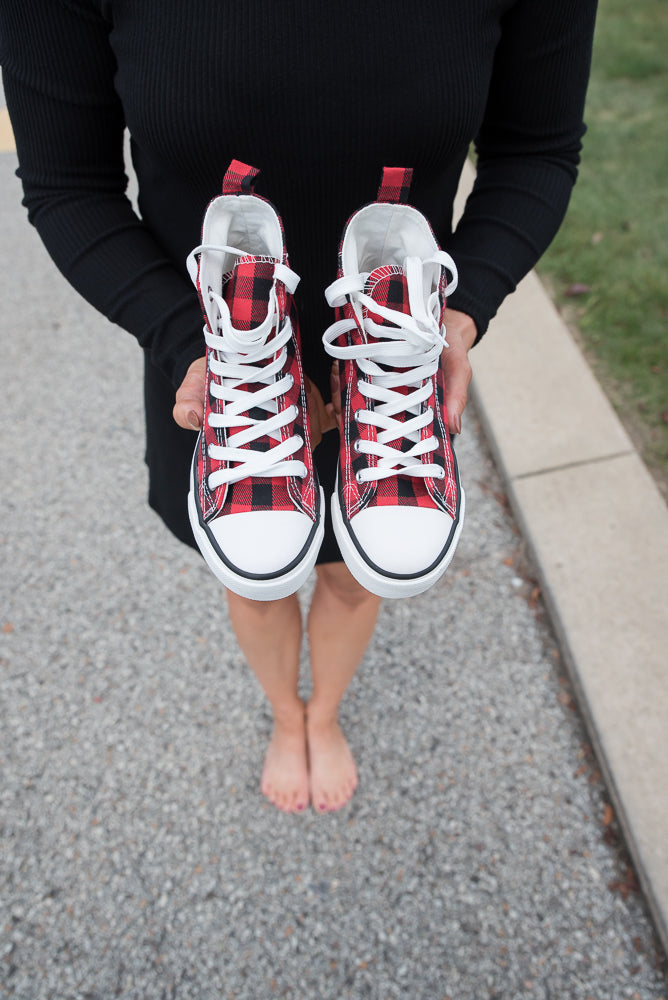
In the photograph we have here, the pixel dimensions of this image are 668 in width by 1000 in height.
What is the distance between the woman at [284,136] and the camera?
958 millimetres

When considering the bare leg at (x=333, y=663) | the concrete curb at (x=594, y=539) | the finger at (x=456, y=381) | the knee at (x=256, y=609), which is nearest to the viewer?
the finger at (x=456, y=381)

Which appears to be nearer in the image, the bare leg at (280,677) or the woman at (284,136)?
the woman at (284,136)

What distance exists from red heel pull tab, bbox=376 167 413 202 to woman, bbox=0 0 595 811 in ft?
0.22

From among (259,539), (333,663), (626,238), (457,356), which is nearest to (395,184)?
(457,356)

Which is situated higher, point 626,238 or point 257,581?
point 257,581

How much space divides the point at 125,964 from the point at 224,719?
643mm

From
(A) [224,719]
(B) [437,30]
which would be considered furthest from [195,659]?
(B) [437,30]

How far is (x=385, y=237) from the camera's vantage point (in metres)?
1.10

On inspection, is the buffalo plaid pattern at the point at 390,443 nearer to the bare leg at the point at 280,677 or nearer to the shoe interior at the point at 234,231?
the shoe interior at the point at 234,231

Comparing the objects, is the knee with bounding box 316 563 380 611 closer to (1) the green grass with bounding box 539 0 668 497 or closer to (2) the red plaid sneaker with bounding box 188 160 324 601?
(2) the red plaid sneaker with bounding box 188 160 324 601

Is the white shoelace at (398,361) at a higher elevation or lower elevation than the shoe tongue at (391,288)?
lower

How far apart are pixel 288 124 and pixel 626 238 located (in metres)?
3.20

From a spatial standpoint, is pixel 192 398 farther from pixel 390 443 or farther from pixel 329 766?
pixel 329 766

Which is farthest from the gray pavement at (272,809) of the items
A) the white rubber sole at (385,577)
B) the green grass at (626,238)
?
the white rubber sole at (385,577)
